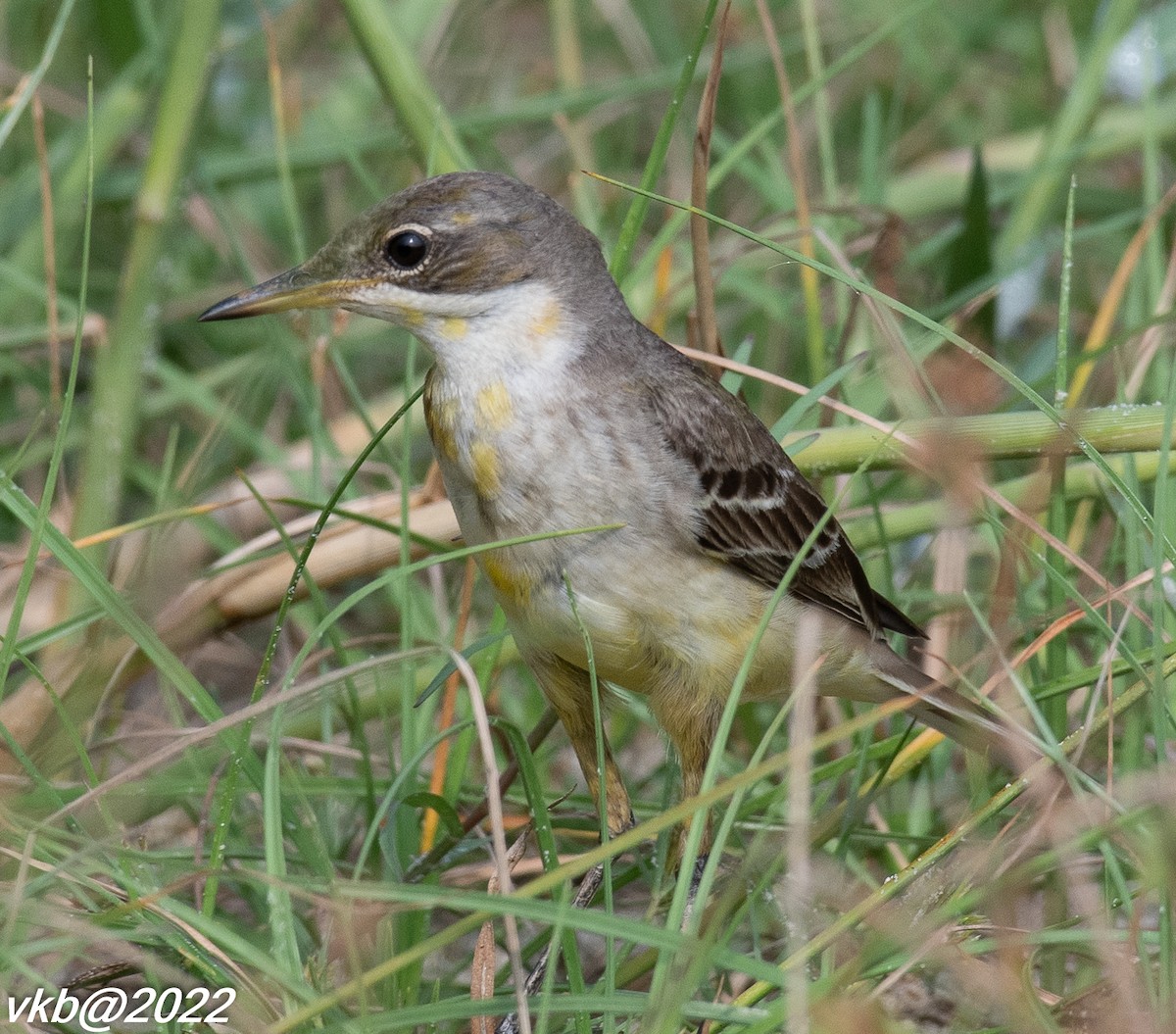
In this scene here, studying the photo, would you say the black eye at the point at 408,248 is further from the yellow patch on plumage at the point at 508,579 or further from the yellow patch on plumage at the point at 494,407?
the yellow patch on plumage at the point at 508,579

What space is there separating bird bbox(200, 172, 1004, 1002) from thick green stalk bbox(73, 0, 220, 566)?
0.94 metres

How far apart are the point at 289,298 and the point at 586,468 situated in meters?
0.81

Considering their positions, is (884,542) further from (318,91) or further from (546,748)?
(318,91)

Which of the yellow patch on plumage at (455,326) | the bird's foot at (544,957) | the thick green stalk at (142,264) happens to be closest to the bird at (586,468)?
the yellow patch on plumage at (455,326)

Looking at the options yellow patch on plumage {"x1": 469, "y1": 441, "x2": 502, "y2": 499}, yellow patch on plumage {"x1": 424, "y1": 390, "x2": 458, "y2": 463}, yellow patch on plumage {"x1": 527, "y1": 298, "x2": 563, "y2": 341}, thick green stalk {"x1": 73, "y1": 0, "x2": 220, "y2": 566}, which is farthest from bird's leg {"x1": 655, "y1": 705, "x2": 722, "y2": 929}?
thick green stalk {"x1": 73, "y1": 0, "x2": 220, "y2": 566}

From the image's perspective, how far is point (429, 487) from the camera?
14.1 ft

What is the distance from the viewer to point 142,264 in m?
4.40

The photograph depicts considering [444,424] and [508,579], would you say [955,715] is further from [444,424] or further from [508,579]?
[444,424]

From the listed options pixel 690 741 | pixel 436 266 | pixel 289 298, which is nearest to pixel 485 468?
pixel 436 266

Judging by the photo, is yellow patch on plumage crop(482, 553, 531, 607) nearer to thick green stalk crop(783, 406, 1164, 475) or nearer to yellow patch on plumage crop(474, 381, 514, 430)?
yellow patch on plumage crop(474, 381, 514, 430)

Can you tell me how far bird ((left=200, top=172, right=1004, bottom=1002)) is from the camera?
333 centimetres

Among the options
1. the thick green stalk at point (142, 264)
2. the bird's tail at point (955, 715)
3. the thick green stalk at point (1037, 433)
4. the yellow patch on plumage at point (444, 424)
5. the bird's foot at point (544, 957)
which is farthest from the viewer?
the thick green stalk at point (142, 264)

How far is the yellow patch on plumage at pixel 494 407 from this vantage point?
3381 millimetres

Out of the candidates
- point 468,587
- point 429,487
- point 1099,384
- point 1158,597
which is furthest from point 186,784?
point 1099,384
